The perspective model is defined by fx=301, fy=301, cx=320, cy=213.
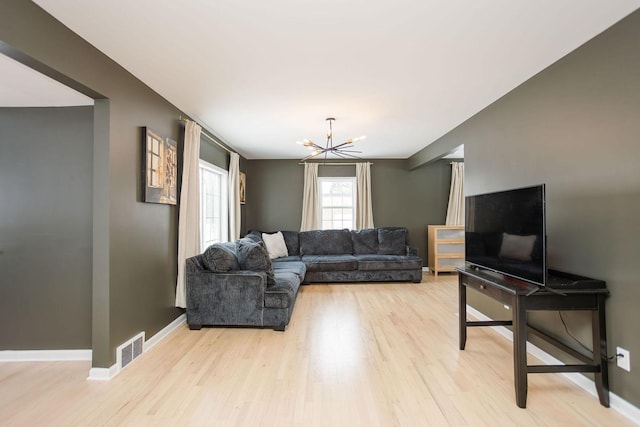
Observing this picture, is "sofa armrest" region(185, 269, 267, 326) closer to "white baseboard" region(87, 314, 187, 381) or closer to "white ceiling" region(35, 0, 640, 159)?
"white baseboard" region(87, 314, 187, 381)

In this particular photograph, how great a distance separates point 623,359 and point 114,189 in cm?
375

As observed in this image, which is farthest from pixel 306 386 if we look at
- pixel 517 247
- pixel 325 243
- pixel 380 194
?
pixel 380 194

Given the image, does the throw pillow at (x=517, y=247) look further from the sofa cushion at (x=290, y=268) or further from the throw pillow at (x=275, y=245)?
the throw pillow at (x=275, y=245)

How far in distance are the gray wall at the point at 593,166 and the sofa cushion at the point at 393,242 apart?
326 centimetres

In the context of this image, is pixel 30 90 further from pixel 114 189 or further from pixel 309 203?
pixel 309 203

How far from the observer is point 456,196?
21.7 feet

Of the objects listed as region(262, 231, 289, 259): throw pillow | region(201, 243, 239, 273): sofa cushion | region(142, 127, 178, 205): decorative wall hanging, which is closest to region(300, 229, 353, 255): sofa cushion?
region(262, 231, 289, 259): throw pillow

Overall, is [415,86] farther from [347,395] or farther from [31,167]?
[31,167]

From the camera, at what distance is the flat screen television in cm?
196

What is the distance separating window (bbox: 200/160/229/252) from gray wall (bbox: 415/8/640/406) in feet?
13.1

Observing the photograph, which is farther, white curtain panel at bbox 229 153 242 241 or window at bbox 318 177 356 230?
window at bbox 318 177 356 230

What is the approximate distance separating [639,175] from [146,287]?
12.5 feet

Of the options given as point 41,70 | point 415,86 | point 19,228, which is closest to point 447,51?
point 415,86

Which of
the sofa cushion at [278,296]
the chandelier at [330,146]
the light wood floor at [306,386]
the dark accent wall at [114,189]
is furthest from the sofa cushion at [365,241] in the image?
the dark accent wall at [114,189]
